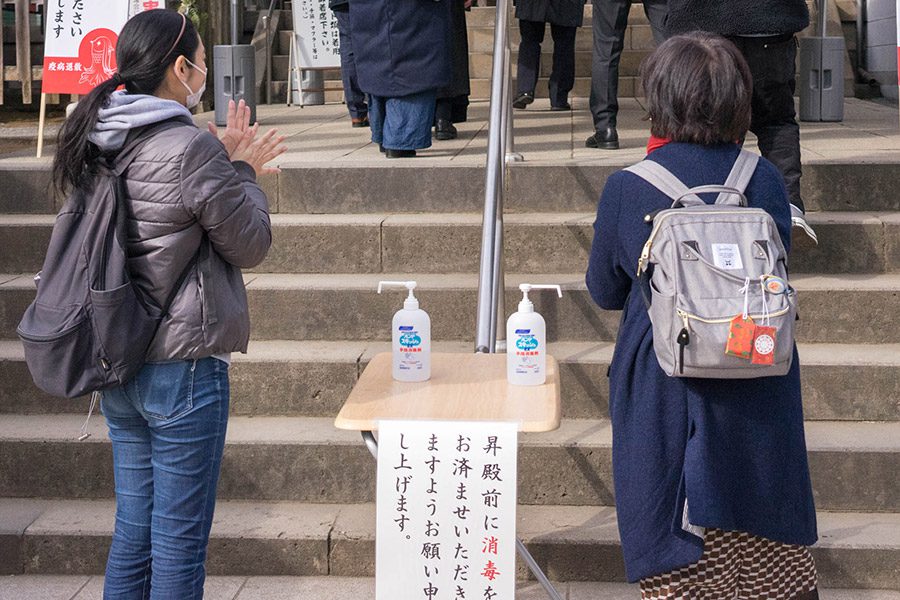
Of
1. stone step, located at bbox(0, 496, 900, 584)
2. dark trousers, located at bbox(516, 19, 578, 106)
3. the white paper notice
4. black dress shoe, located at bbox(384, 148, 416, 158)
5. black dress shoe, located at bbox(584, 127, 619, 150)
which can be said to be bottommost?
stone step, located at bbox(0, 496, 900, 584)

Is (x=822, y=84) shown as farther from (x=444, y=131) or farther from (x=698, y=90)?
(x=698, y=90)

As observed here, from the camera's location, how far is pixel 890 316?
446cm

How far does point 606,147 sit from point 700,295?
3.64 m

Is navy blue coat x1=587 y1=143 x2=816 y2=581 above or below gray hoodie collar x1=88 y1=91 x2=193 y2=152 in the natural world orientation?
below

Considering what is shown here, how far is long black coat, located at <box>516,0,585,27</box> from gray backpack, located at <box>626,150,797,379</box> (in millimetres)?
5719

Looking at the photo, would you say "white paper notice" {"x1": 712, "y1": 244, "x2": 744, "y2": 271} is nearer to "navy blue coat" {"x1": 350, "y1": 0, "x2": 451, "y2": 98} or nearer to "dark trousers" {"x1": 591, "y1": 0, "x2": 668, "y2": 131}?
"navy blue coat" {"x1": 350, "y1": 0, "x2": 451, "y2": 98}

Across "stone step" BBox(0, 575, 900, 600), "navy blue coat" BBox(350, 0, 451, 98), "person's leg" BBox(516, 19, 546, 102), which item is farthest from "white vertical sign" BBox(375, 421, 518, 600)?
"person's leg" BBox(516, 19, 546, 102)

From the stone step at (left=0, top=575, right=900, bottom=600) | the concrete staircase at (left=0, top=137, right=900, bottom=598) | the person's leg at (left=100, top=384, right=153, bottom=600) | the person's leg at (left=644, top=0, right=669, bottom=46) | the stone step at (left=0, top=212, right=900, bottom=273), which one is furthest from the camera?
the person's leg at (left=644, top=0, right=669, bottom=46)

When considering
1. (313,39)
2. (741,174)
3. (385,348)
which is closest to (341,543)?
(385,348)

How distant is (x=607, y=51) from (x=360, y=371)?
2.54 meters

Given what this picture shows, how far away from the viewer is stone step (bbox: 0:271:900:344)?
14.7 ft

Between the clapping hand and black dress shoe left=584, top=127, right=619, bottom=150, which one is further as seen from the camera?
black dress shoe left=584, top=127, right=619, bottom=150

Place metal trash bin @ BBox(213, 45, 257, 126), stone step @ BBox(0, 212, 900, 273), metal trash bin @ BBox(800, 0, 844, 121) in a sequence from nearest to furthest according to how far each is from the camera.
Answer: stone step @ BBox(0, 212, 900, 273) < metal trash bin @ BBox(800, 0, 844, 121) < metal trash bin @ BBox(213, 45, 257, 126)

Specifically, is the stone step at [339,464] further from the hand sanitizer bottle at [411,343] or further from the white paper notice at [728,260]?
the white paper notice at [728,260]
